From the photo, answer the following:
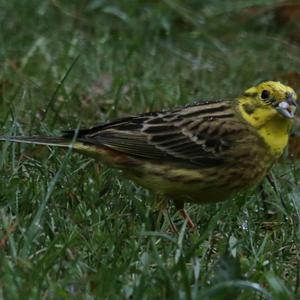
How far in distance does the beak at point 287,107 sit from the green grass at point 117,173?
0.41 meters

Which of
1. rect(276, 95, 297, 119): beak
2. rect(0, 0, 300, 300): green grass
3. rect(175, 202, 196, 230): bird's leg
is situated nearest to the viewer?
rect(0, 0, 300, 300): green grass

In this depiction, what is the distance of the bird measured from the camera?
5078 millimetres

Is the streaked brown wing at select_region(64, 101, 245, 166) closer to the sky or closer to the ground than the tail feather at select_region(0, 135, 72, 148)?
closer to the sky

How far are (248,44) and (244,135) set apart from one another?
121 inches

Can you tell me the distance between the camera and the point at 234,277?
4.05m

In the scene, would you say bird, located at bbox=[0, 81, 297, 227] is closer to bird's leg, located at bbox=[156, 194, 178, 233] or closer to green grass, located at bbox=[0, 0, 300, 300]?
bird's leg, located at bbox=[156, 194, 178, 233]

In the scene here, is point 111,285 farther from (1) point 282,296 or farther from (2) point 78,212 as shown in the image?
(2) point 78,212

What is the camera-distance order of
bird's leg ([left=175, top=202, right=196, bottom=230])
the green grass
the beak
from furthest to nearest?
bird's leg ([left=175, top=202, right=196, bottom=230]), the beak, the green grass

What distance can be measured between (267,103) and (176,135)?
461 millimetres

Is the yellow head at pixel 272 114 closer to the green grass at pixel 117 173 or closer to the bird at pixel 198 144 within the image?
the bird at pixel 198 144

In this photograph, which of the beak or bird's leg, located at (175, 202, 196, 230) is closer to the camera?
the beak

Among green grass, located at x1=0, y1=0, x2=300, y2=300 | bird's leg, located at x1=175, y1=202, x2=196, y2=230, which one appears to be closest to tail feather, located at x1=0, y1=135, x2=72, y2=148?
green grass, located at x1=0, y1=0, x2=300, y2=300

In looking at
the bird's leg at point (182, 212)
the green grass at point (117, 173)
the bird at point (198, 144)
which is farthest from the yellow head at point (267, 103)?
the bird's leg at point (182, 212)

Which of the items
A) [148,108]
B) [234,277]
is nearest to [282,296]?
[234,277]
